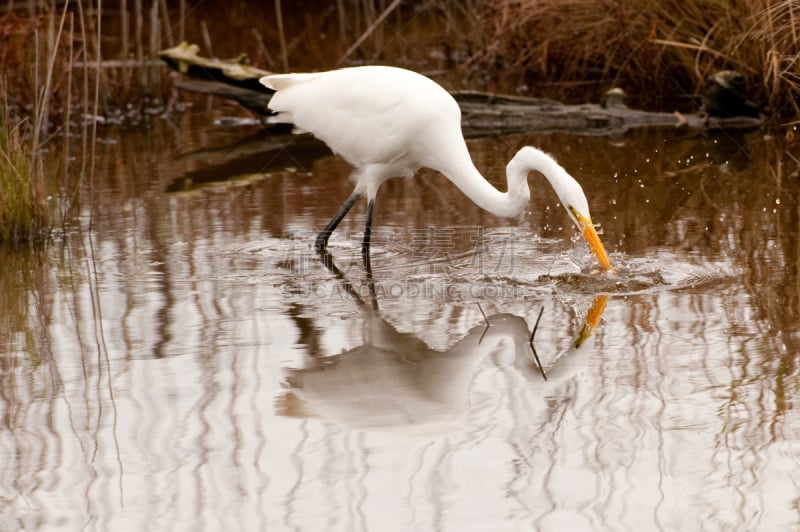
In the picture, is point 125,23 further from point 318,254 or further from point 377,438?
point 377,438

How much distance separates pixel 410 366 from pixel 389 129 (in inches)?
76.0

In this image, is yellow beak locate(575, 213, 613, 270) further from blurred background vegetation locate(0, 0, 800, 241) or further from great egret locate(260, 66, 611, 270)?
blurred background vegetation locate(0, 0, 800, 241)

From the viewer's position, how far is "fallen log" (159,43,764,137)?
10.0 meters

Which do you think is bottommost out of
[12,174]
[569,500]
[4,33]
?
[569,500]

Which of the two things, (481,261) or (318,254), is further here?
(318,254)

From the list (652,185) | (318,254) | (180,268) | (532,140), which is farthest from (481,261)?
(532,140)

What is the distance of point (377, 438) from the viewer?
388 cm

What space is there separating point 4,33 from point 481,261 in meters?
5.25

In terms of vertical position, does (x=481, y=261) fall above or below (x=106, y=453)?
above

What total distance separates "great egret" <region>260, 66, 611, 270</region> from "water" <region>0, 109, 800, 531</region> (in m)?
0.37

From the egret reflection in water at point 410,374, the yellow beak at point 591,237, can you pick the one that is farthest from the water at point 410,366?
the yellow beak at point 591,237

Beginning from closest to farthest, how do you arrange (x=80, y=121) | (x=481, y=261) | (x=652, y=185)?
(x=481, y=261) → (x=652, y=185) → (x=80, y=121)

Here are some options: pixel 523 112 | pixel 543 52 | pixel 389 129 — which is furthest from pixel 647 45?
pixel 389 129

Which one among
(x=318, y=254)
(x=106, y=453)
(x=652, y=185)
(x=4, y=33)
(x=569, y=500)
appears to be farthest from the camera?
(x=4, y=33)
